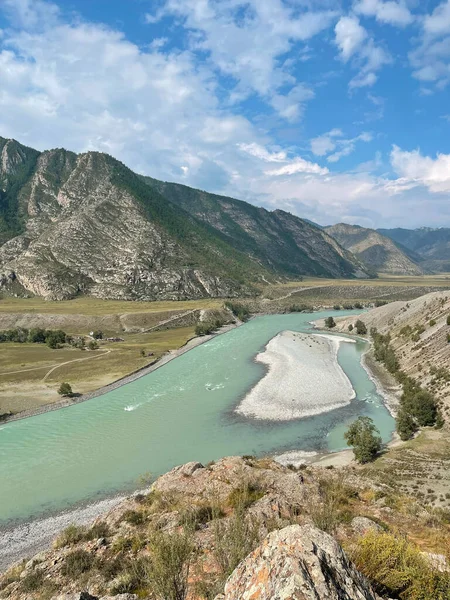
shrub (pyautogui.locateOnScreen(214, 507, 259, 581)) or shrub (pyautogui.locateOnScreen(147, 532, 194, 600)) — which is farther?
shrub (pyautogui.locateOnScreen(214, 507, 259, 581))

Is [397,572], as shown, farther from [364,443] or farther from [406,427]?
[406,427]

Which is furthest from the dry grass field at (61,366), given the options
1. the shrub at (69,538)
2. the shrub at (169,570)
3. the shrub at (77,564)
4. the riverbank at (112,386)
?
the shrub at (169,570)

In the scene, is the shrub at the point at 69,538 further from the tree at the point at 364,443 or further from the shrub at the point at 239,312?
the shrub at the point at 239,312

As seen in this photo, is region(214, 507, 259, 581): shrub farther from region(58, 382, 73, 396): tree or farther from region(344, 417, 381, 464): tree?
region(58, 382, 73, 396): tree

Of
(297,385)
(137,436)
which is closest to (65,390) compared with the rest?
(137,436)

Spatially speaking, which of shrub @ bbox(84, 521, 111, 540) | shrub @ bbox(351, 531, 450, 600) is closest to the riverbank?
shrub @ bbox(84, 521, 111, 540)

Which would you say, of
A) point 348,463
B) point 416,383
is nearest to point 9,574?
point 348,463
